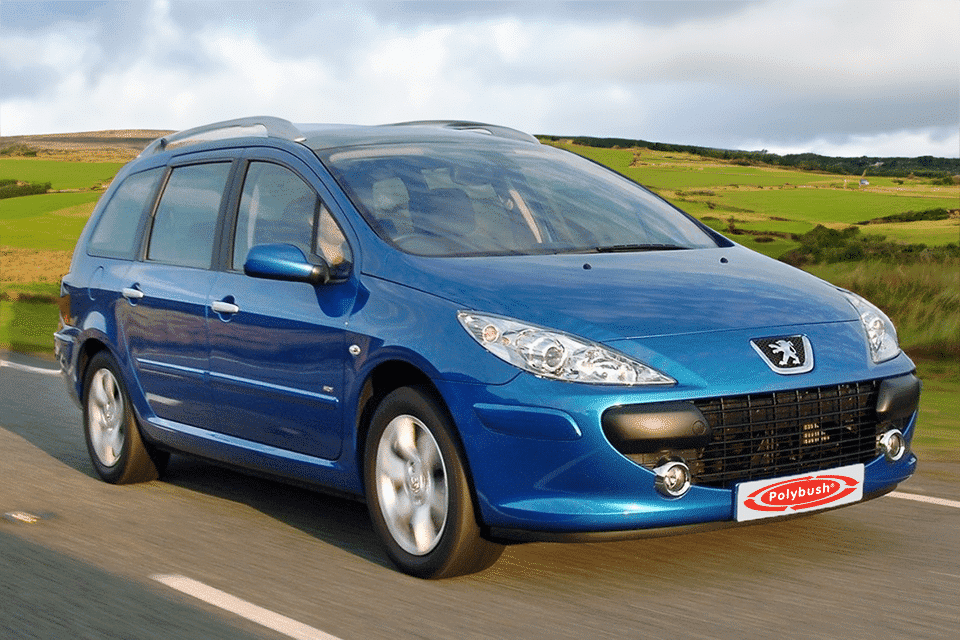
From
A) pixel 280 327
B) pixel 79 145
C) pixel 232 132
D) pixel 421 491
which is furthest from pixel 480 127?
pixel 79 145

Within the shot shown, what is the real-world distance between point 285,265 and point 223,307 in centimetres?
77

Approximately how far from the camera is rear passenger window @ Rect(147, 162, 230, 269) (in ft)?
23.0

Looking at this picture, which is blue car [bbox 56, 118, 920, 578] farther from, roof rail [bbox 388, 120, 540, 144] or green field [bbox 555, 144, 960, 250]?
green field [bbox 555, 144, 960, 250]

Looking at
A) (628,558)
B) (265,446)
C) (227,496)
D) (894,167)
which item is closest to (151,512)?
(227,496)

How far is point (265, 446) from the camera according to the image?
20.8 ft

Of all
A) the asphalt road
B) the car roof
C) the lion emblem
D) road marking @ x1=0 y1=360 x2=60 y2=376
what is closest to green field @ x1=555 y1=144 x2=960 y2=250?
road marking @ x1=0 y1=360 x2=60 y2=376

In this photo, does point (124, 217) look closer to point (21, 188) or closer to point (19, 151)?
point (21, 188)

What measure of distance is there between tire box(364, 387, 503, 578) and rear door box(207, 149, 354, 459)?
1.14 feet

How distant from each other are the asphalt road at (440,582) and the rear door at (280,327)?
0.51 meters

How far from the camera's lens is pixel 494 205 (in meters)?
6.23

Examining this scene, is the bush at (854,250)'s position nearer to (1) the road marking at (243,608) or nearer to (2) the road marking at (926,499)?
(2) the road marking at (926,499)

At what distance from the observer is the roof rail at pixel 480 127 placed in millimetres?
7547

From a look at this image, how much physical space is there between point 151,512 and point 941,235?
2060 cm

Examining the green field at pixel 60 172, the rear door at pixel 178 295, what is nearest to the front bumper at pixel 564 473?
the rear door at pixel 178 295
